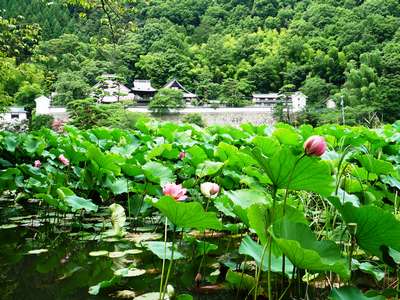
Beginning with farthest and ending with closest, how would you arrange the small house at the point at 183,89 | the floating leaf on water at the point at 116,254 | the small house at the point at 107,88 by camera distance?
the small house at the point at 183,89, the small house at the point at 107,88, the floating leaf on water at the point at 116,254

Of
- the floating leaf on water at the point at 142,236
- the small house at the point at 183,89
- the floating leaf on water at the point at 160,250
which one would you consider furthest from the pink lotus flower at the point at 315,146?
the small house at the point at 183,89

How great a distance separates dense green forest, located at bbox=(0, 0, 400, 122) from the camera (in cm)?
2578

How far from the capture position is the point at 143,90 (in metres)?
27.9

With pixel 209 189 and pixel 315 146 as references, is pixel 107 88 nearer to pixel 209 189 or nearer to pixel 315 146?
pixel 209 189

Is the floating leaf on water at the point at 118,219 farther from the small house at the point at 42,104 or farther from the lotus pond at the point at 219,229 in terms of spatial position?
the small house at the point at 42,104

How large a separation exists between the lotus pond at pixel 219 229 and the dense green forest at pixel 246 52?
21.5 metres

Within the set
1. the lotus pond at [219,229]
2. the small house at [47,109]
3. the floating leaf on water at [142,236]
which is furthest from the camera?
the small house at [47,109]

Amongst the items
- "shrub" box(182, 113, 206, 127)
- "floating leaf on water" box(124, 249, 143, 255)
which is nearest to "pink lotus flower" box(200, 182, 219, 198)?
"floating leaf on water" box(124, 249, 143, 255)

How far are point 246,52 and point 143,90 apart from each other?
1350 centimetres

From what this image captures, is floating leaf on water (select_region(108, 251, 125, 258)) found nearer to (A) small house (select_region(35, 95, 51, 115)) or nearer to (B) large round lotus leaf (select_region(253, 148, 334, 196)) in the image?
(B) large round lotus leaf (select_region(253, 148, 334, 196))

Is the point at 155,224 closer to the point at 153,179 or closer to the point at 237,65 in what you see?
the point at 153,179

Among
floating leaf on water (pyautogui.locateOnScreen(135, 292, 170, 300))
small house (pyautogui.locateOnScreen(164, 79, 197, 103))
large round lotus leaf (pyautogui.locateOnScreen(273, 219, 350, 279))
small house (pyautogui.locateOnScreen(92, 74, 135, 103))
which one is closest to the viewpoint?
large round lotus leaf (pyautogui.locateOnScreen(273, 219, 350, 279))

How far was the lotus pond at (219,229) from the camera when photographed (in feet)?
2.56

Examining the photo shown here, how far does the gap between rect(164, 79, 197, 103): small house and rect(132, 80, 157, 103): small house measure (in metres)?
1.16
